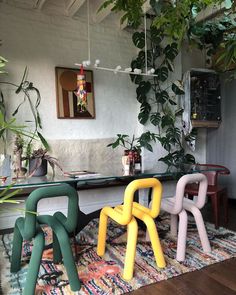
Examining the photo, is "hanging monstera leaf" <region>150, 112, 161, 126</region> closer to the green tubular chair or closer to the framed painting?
the framed painting

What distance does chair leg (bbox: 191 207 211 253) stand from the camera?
2.31 meters

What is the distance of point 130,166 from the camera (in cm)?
264

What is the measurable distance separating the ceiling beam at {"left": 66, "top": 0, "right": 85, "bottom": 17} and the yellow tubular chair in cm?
245

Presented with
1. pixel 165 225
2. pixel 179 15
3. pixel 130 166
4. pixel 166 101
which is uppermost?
pixel 179 15

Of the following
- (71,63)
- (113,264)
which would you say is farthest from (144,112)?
(113,264)

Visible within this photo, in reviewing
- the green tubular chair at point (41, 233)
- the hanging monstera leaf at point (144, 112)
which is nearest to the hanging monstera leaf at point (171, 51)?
the hanging monstera leaf at point (144, 112)

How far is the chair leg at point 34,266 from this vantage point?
1647 millimetres

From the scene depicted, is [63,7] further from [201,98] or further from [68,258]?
[68,258]

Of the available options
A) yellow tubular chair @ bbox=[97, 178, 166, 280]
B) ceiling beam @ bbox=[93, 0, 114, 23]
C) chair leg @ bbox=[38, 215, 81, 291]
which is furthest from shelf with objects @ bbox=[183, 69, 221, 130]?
chair leg @ bbox=[38, 215, 81, 291]

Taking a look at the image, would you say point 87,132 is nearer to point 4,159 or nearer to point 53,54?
point 53,54

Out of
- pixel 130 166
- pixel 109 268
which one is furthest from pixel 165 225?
pixel 109 268

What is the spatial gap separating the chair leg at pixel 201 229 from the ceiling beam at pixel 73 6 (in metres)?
2.72

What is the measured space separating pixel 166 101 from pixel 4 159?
2.46 metres

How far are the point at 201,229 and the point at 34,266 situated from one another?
1.44m
